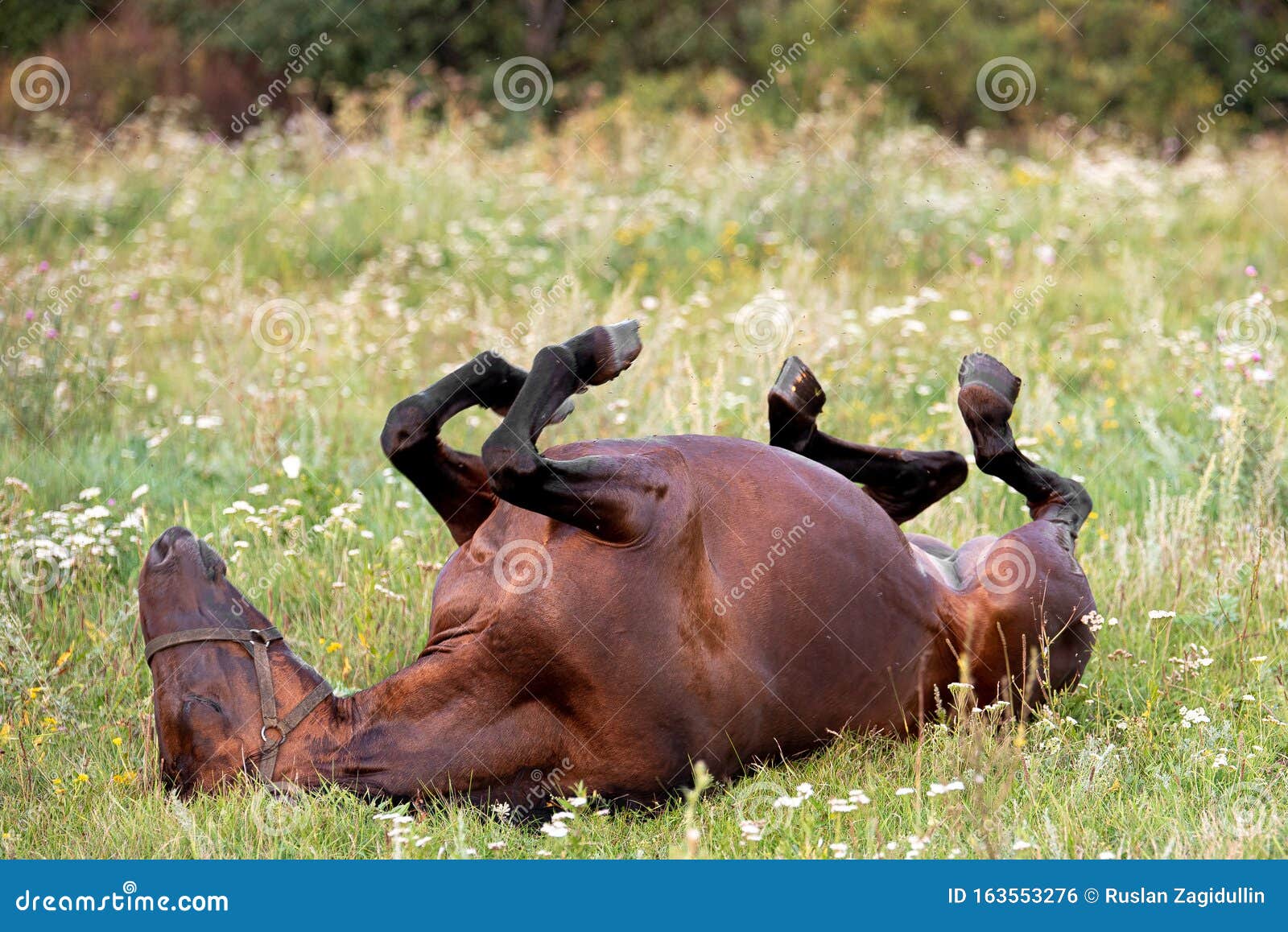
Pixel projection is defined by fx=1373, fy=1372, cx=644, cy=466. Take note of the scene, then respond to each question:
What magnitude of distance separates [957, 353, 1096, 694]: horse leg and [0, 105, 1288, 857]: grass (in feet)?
0.58

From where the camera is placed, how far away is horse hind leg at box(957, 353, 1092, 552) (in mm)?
4074

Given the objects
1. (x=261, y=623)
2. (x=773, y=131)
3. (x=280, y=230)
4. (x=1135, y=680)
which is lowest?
(x=1135, y=680)

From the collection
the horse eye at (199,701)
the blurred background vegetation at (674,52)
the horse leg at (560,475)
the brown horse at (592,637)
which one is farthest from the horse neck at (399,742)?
the blurred background vegetation at (674,52)

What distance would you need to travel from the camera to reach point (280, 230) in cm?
1084

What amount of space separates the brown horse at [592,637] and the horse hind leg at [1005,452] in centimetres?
64

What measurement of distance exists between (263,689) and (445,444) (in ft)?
2.89

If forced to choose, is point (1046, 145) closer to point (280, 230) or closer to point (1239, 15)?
point (280, 230)

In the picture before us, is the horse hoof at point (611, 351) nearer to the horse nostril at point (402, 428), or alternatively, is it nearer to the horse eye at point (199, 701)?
the horse nostril at point (402, 428)

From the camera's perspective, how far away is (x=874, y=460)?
430 cm

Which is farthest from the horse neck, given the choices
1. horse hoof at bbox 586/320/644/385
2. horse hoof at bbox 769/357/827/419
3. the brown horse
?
→ horse hoof at bbox 769/357/827/419

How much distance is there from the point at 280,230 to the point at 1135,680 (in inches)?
328

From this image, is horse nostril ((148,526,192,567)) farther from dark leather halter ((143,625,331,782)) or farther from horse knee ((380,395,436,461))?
horse knee ((380,395,436,461))

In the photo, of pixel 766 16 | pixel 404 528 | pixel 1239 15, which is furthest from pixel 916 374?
pixel 1239 15

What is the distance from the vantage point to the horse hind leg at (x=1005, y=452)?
160 inches
